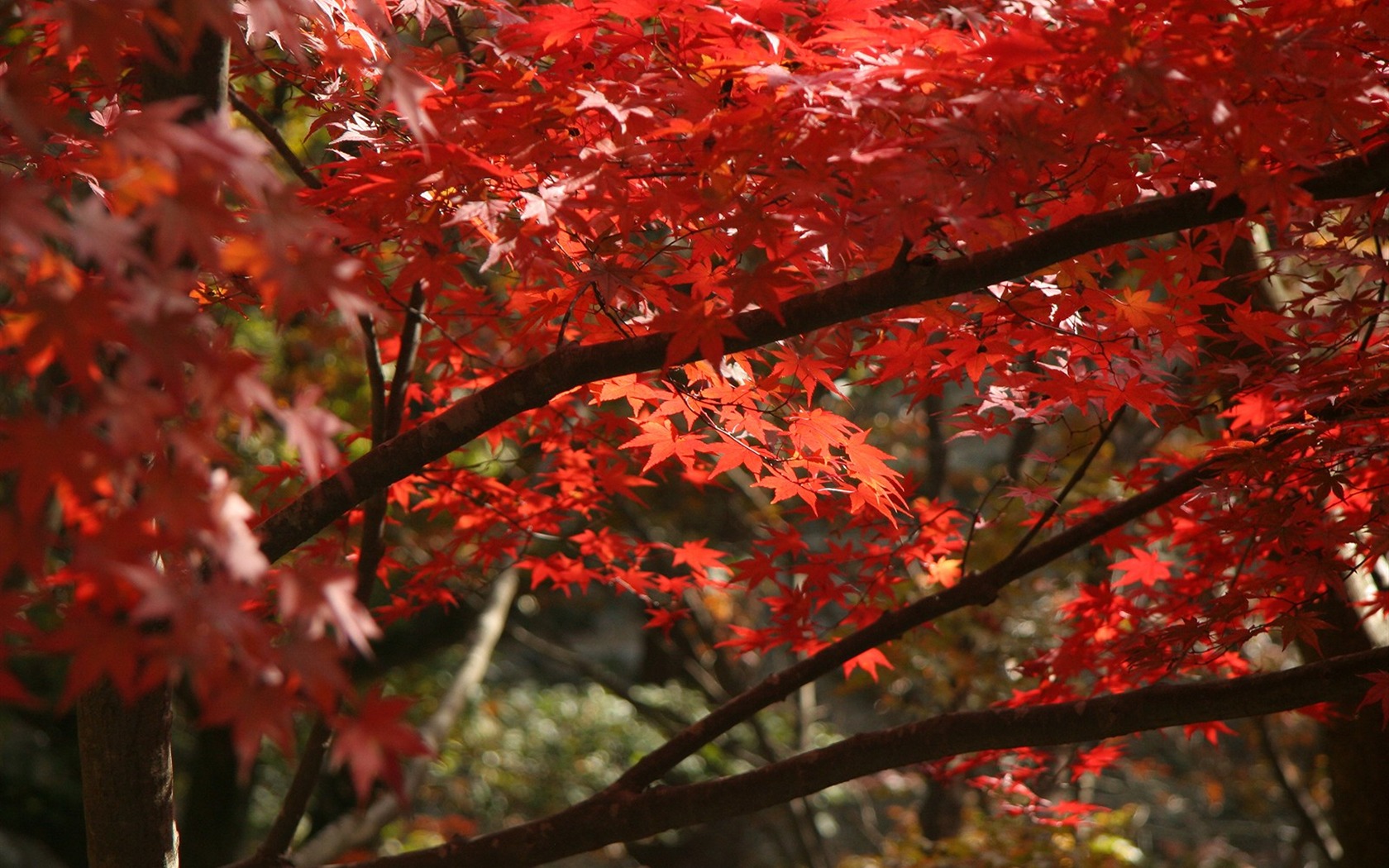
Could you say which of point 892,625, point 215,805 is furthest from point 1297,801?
point 215,805

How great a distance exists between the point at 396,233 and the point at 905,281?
0.97 m

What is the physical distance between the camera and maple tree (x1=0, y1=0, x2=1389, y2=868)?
1.08 m

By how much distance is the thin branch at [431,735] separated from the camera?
14.9 ft

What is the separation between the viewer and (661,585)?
3.02 m

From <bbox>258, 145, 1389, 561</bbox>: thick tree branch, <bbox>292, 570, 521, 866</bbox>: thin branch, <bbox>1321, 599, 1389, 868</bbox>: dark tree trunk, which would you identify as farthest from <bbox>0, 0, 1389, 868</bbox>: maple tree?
<bbox>292, 570, 521, 866</bbox>: thin branch

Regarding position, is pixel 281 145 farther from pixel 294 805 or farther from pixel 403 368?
pixel 294 805

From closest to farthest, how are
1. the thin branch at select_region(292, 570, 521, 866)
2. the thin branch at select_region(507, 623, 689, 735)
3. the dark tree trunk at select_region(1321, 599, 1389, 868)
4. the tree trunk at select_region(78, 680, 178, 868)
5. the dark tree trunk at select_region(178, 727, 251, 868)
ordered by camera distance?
the tree trunk at select_region(78, 680, 178, 868) → the dark tree trunk at select_region(1321, 599, 1389, 868) → the thin branch at select_region(292, 570, 521, 866) → the thin branch at select_region(507, 623, 689, 735) → the dark tree trunk at select_region(178, 727, 251, 868)

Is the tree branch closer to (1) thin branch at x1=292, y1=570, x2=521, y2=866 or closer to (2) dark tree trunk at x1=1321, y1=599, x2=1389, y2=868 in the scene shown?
(2) dark tree trunk at x1=1321, y1=599, x2=1389, y2=868

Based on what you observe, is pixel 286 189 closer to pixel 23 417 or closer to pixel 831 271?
pixel 23 417

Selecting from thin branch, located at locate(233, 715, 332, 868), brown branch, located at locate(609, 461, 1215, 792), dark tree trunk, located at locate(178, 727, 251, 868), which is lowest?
dark tree trunk, located at locate(178, 727, 251, 868)

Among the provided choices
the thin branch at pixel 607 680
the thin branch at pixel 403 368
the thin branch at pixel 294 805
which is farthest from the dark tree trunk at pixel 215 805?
the thin branch at pixel 403 368

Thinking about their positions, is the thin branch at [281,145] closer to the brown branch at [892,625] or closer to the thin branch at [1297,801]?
the brown branch at [892,625]

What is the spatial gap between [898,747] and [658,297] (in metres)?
1.14

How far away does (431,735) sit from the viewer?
15.6ft
